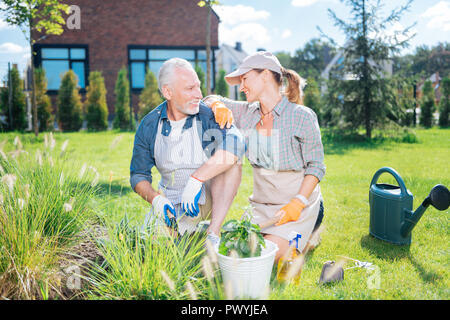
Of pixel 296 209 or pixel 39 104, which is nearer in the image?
pixel 296 209

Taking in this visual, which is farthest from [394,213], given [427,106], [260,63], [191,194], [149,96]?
[427,106]

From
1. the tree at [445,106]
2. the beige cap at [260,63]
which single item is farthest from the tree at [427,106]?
the beige cap at [260,63]

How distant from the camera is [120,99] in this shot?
47.7 feet

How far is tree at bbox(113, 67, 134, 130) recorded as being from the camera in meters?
14.5

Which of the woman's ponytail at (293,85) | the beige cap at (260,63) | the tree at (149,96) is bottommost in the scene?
the woman's ponytail at (293,85)

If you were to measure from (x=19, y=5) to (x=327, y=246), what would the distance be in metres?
9.07

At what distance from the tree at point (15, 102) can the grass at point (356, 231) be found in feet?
19.5

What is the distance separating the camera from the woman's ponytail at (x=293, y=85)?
321 cm

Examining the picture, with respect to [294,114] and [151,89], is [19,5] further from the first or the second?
[294,114]

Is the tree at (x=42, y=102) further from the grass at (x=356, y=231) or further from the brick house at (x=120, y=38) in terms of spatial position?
the grass at (x=356, y=231)

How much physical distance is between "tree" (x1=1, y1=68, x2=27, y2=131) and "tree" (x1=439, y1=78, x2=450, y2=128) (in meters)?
15.0

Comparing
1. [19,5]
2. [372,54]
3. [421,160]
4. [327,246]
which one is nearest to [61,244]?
[327,246]

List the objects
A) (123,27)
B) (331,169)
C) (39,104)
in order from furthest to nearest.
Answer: (123,27) → (39,104) → (331,169)

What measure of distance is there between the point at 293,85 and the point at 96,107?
12.3 metres
